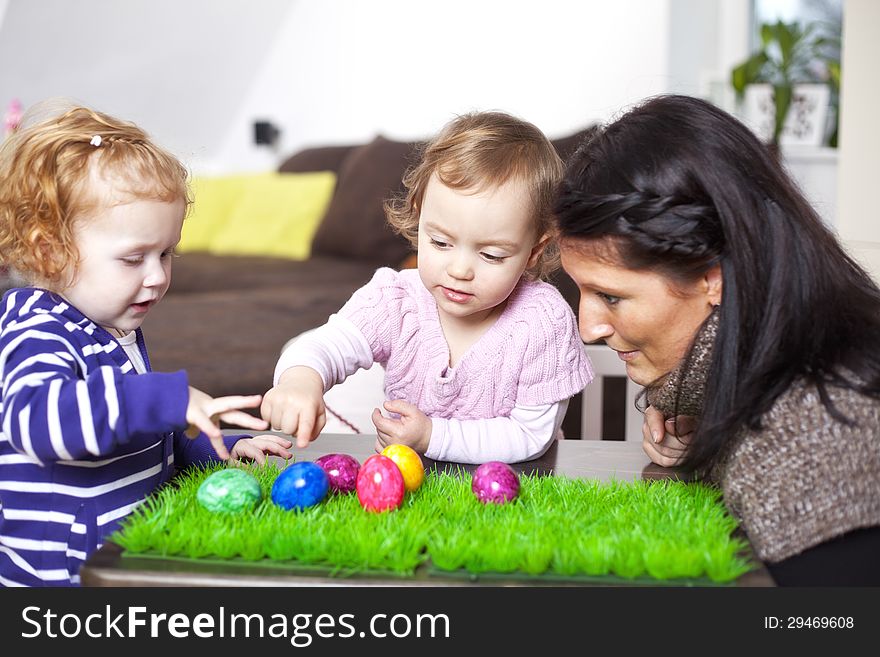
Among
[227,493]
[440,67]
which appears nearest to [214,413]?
[227,493]

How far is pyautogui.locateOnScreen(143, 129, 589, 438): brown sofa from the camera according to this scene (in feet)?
9.25

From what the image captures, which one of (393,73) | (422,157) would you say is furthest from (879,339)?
(393,73)

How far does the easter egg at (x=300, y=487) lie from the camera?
1097 mm

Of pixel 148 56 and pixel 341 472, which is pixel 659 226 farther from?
pixel 148 56

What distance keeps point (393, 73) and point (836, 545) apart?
15.8 ft

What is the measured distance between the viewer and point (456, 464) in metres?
1.45

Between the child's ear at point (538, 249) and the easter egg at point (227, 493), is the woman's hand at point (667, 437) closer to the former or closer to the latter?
the child's ear at point (538, 249)

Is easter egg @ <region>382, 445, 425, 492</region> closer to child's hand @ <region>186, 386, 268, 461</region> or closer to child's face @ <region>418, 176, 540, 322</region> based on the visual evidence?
child's hand @ <region>186, 386, 268, 461</region>

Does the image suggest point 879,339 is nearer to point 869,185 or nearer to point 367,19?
point 869,185

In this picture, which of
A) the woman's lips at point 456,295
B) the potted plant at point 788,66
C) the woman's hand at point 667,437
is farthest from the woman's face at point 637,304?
the potted plant at point 788,66

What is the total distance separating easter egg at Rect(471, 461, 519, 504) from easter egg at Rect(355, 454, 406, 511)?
0.30ft

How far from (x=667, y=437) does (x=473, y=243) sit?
0.40 metres

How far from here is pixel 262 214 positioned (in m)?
4.98
